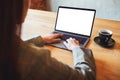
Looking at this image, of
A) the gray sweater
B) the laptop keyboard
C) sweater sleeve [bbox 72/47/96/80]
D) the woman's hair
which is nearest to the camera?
the woman's hair

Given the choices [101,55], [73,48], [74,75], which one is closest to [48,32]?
[73,48]

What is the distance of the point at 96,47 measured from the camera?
123 centimetres

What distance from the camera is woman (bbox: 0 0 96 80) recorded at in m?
0.63

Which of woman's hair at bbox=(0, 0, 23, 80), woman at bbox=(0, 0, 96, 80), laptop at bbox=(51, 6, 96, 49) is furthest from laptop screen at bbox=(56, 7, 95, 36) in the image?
woman's hair at bbox=(0, 0, 23, 80)

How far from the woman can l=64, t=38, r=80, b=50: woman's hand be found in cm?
26

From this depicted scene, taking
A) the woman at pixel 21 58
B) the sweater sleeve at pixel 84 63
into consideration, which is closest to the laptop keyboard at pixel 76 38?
the sweater sleeve at pixel 84 63

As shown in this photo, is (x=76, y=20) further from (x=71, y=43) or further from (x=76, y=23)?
(x=71, y=43)

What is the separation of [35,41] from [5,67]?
1.78ft

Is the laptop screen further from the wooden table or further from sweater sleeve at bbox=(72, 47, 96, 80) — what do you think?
sweater sleeve at bbox=(72, 47, 96, 80)

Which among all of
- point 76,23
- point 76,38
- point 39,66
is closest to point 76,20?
point 76,23

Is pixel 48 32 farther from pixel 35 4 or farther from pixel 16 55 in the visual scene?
pixel 35 4

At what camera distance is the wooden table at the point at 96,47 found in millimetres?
1012

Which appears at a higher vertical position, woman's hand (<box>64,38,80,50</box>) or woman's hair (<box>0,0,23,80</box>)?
woman's hair (<box>0,0,23,80</box>)

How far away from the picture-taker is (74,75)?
840 mm
